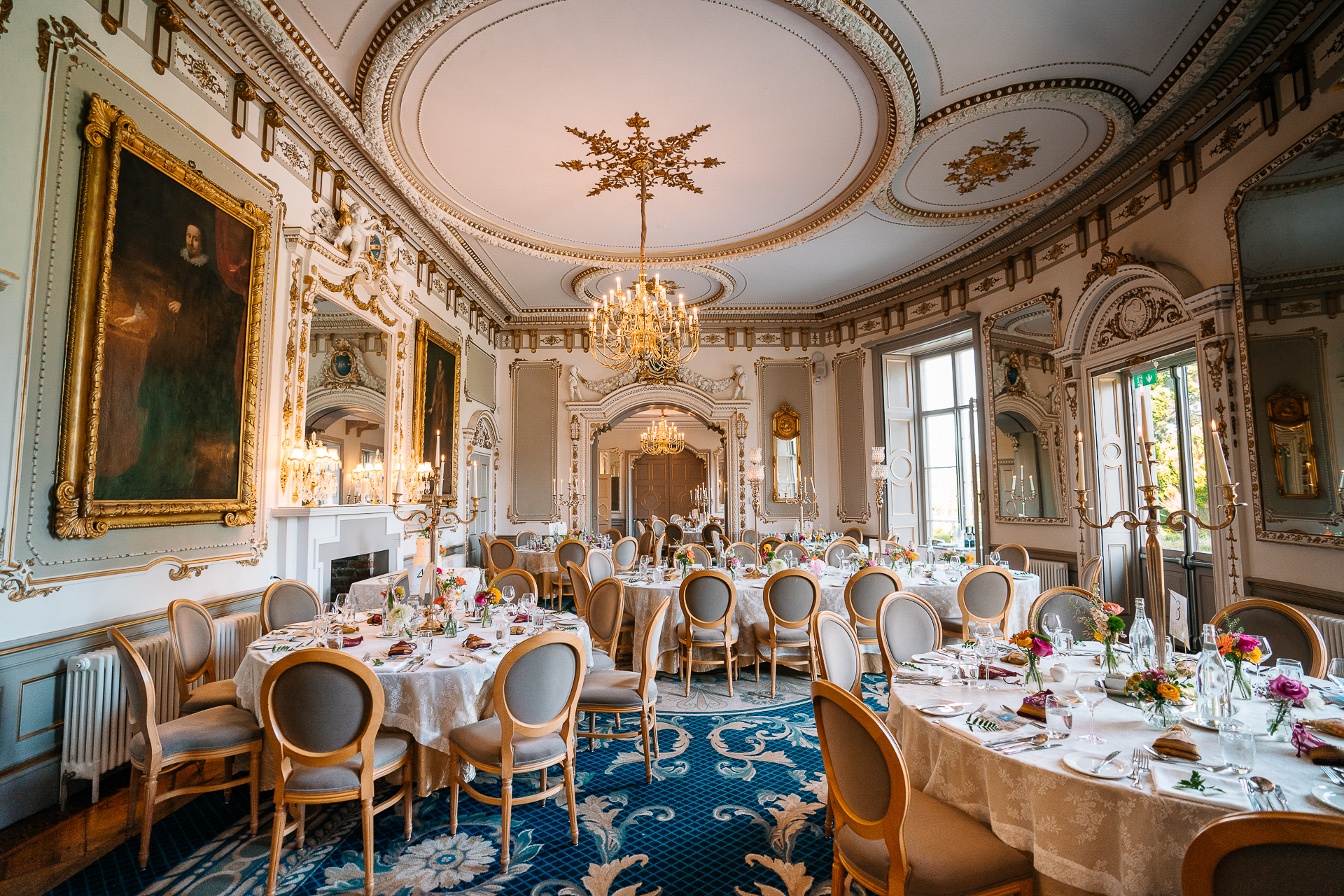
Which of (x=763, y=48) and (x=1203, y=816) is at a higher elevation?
(x=763, y=48)

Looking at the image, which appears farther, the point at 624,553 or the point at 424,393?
the point at 624,553

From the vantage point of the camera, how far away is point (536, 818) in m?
3.00

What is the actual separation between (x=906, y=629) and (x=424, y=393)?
5.78 m

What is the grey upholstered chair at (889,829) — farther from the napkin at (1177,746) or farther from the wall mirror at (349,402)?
the wall mirror at (349,402)

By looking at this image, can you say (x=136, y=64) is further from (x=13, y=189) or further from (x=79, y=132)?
(x=13, y=189)

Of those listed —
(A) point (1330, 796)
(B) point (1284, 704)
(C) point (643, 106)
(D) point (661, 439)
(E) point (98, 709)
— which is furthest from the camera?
(D) point (661, 439)

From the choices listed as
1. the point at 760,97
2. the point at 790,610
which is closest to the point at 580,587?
the point at 790,610

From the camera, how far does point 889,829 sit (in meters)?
1.77

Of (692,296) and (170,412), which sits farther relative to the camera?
(692,296)

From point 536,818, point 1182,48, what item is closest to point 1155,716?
point 536,818

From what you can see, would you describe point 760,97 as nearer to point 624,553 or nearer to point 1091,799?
point 1091,799

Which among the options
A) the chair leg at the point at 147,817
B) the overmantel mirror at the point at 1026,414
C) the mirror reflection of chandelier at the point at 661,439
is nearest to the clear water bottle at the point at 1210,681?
the chair leg at the point at 147,817

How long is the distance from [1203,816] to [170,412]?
4.82 meters

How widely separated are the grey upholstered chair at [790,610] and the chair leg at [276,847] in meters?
3.30
